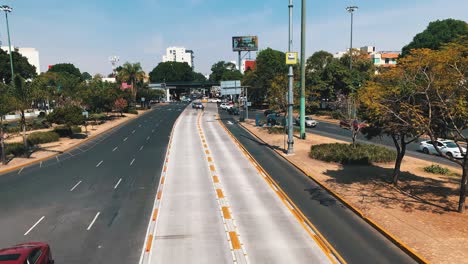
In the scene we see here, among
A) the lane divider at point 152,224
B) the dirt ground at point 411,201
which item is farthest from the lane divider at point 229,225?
the dirt ground at point 411,201

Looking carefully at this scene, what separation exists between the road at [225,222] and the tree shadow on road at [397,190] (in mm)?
4823

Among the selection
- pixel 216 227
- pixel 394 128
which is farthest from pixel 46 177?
pixel 394 128

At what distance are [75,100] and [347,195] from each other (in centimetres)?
5263

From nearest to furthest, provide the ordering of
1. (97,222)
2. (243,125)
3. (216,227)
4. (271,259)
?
(271,259) < (216,227) < (97,222) < (243,125)

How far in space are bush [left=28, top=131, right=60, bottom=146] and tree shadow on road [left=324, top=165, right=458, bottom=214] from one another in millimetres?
32642

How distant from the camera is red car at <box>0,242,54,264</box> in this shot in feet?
35.4

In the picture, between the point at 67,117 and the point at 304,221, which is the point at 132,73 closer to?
the point at 67,117

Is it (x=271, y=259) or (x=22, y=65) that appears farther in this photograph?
(x=22, y=65)

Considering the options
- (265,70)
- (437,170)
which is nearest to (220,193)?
(437,170)

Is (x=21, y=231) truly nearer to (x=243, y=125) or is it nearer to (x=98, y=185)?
(x=98, y=185)

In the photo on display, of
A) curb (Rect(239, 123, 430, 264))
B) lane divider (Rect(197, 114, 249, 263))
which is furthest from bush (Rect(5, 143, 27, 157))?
curb (Rect(239, 123, 430, 264))

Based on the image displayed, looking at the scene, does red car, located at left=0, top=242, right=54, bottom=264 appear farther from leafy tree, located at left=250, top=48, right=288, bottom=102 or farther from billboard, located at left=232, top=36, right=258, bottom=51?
billboard, located at left=232, top=36, right=258, bottom=51

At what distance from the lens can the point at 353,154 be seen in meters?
28.4

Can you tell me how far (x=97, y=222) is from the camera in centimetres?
1673
